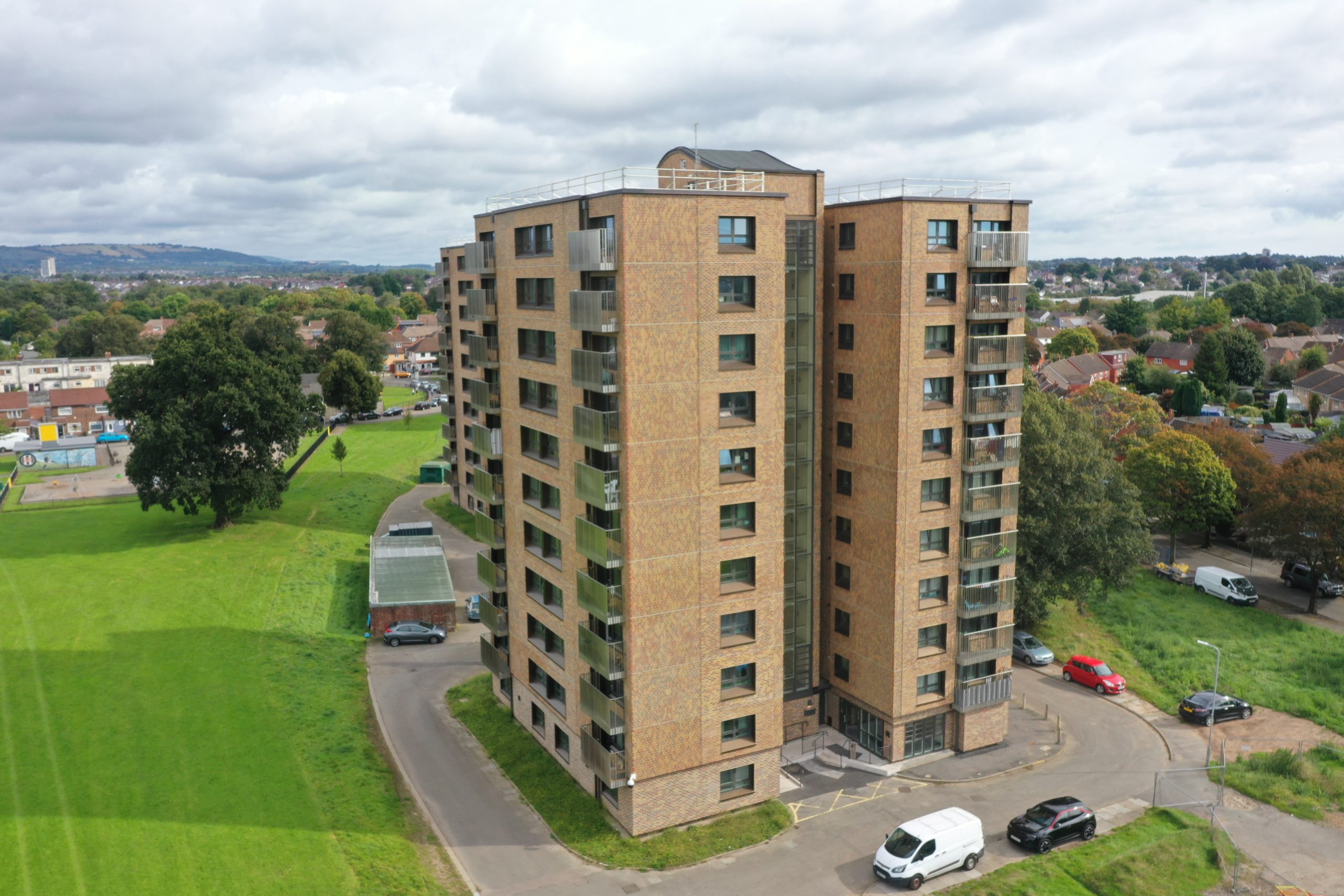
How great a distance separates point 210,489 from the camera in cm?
7181

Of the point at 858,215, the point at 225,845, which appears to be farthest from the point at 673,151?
the point at 225,845

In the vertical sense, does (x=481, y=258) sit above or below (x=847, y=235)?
below

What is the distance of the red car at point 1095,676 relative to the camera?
5209cm

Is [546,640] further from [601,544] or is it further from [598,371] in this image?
[598,371]

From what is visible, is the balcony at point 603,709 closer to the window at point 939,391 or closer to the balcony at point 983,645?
the balcony at point 983,645

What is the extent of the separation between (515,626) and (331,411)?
114060mm

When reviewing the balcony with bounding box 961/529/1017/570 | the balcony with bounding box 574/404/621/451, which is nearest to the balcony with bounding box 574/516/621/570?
the balcony with bounding box 574/404/621/451

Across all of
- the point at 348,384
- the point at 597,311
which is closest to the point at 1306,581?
the point at 597,311

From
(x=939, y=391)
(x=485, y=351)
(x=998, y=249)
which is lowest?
(x=939, y=391)

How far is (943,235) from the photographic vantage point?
4112cm

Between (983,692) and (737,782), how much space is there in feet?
44.0

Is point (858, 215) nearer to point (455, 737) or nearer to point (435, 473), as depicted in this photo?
point (455, 737)

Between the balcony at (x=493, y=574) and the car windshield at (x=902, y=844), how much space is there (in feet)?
70.2

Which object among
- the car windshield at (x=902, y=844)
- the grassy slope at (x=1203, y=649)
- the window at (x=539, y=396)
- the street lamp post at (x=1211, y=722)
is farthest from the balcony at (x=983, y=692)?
the window at (x=539, y=396)
